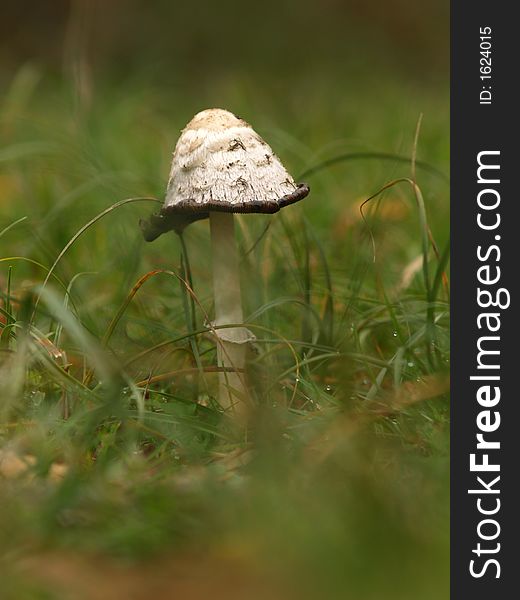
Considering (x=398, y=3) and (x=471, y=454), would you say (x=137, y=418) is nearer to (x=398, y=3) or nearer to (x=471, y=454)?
(x=471, y=454)

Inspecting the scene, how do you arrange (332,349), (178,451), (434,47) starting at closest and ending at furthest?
(178,451) < (332,349) < (434,47)

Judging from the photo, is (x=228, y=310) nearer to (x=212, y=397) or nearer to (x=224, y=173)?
(x=212, y=397)

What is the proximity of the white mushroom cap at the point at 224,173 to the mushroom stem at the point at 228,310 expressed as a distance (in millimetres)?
199

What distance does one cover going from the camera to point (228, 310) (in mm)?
2684

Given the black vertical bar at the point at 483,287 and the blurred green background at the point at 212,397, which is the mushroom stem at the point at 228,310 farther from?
the black vertical bar at the point at 483,287

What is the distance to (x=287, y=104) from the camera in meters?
6.66

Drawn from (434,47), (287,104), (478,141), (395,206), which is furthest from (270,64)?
(478,141)

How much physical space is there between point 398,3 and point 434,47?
1132mm

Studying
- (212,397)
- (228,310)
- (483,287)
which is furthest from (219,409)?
(483,287)

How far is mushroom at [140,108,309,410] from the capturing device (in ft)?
7.82

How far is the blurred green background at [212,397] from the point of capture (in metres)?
1.76

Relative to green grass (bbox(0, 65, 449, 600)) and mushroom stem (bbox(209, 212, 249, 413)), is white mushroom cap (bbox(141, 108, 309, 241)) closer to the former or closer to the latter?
mushroom stem (bbox(209, 212, 249, 413))

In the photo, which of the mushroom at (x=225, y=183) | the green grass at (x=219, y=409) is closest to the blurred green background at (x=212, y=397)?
the green grass at (x=219, y=409)

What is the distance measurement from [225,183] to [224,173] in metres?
0.03
